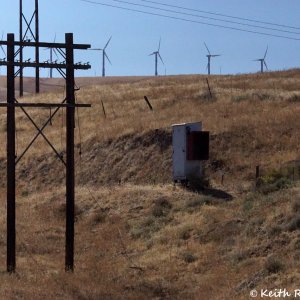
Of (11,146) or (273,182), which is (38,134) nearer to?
(11,146)

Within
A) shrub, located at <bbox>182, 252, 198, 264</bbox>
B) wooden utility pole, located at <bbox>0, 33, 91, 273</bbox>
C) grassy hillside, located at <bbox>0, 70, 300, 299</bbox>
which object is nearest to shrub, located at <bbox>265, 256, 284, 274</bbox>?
grassy hillside, located at <bbox>0, 70, 300, 299</bbox>

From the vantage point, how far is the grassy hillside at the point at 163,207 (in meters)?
17.7

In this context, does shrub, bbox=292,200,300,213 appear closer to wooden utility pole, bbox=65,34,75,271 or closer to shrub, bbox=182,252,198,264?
shrub, bbox=182,252,198,264

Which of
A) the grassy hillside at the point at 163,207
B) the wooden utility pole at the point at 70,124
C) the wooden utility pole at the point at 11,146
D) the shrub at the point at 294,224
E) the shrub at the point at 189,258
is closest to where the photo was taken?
the grassy hillside at the point at 163,207

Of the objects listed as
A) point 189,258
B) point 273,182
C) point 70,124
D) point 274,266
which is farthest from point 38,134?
point 273,182

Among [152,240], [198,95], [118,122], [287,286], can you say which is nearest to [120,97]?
[198,95]

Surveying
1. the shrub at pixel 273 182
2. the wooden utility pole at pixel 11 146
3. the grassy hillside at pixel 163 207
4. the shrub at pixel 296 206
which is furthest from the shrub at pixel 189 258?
the shrub at pixel 273 182

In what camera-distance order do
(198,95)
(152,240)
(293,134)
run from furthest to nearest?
(198,95) → (293,134) → (152,240)

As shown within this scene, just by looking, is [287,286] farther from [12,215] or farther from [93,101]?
[93,101]

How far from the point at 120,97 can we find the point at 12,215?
113ft

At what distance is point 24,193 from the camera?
1421 inches

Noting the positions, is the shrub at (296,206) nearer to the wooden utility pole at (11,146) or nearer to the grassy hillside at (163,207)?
the grassy hillside at (163,207)

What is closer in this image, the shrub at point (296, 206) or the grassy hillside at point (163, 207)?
the grassy hillside at point (163, 207)

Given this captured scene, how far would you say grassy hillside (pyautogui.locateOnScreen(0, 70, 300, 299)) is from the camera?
58.0 feet
